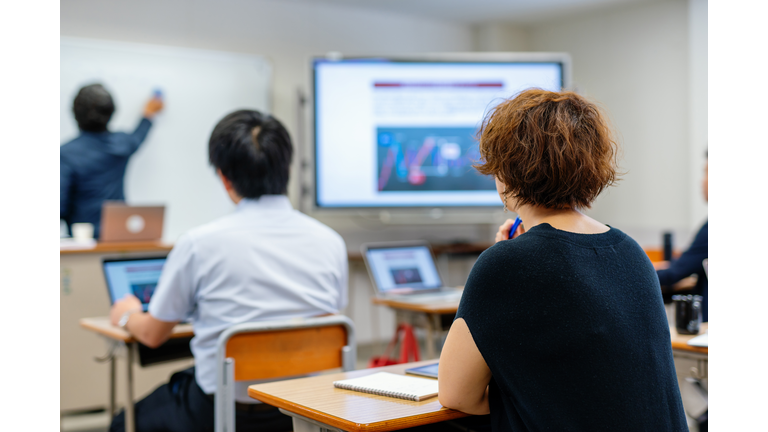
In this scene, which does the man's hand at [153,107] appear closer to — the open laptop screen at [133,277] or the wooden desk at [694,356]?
the open laptop screen at [133,277]

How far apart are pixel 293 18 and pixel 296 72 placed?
41 cm

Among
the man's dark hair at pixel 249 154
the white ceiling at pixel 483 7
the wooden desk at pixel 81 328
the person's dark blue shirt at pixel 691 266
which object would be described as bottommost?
the wooden desk at pixel 81 328

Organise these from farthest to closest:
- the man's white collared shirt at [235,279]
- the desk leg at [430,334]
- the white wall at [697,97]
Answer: the white wall at [697,97] → the desk leg at [430,334] → the man's white collared shirt at [235,279]

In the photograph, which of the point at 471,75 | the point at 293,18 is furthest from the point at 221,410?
the point at 293,18

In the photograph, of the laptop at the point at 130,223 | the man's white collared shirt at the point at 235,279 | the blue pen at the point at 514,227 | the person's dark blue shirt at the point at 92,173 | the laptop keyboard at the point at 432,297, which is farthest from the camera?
the person's dark blue shirt at the point at 92,173

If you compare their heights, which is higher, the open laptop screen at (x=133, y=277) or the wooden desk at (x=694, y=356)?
the open laptop screen at (x=133, y=277)

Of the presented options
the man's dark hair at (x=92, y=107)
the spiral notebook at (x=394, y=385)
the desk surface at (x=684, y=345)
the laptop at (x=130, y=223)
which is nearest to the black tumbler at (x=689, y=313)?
the desk surface at (x=684, y=345)

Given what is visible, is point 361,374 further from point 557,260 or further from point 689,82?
point 689,82

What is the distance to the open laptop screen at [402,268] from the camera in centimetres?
345

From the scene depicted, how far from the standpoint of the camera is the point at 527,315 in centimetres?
110

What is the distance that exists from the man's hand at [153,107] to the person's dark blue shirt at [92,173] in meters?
0.20

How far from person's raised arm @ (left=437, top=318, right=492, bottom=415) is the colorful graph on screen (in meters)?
3.72

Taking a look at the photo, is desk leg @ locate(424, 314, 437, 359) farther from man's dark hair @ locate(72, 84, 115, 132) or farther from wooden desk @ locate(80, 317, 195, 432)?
man's dark hair @ locate(72, 84, 115, 132)

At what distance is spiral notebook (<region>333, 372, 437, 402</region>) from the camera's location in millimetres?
1338
